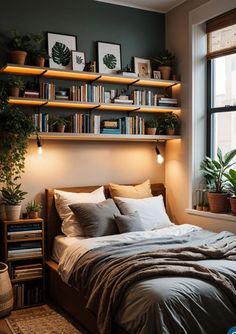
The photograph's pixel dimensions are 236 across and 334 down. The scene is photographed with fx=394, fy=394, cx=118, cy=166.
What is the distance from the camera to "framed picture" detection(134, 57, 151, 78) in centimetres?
465

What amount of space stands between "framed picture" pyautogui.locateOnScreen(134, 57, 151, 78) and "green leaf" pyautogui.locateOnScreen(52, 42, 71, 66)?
2.78 ft

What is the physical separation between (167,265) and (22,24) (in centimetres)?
285

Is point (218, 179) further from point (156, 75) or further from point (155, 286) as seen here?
point (155, 286)

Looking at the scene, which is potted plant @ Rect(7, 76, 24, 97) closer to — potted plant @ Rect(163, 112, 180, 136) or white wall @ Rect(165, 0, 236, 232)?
potted plant @ Rect(163, 112, 180, 136)

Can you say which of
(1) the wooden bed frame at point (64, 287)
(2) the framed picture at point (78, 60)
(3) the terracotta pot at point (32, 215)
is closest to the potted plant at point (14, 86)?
(2) the framed picture at point (78, 60)

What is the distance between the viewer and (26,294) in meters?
3.84

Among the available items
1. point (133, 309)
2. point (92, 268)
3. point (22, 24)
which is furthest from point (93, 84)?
point (133, 309)

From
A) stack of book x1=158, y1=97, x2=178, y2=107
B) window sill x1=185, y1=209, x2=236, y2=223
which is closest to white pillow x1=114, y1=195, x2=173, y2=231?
window sill x1=185, y1=209, x2=236, y2=223

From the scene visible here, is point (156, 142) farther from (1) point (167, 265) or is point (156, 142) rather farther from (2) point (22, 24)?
(1) point (167, 265)

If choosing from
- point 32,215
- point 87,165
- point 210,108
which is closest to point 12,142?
point 32,215

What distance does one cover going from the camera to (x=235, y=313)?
2.45 metres

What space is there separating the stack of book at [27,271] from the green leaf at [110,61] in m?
2.29

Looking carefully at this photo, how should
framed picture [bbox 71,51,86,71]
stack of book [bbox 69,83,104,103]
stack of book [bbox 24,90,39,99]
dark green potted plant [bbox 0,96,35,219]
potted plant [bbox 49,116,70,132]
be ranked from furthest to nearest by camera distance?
framed picture [bbox 71,51,86,71] < stack of book [bbox 69,83,104,103] < potted plant [bbox 49,116,70,132] < stack of book [bbox 24,90,39,99] < dark green potted plant [bbox 0,96,35,219]

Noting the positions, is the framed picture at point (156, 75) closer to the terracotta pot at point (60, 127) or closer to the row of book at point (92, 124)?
the row of book at point (92, 124)
